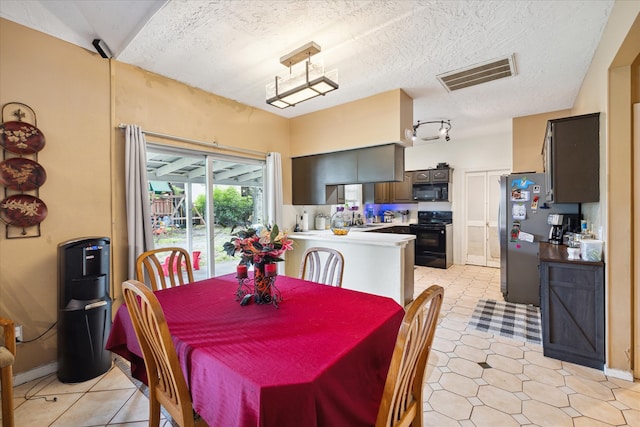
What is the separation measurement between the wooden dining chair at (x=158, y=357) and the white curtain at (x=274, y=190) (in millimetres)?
2559

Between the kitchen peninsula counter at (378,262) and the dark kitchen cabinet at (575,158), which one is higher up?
the dark kitchen cabinet at (575,158)

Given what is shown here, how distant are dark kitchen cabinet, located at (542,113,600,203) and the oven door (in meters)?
3.11

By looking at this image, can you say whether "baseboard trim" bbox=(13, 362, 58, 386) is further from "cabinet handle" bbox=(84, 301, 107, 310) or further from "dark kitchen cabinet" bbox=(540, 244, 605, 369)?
"dark kitchen cabinet" bbox=(540, 244, 605, 369)

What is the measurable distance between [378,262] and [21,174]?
10.8ft

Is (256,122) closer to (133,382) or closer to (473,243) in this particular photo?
(133,382)

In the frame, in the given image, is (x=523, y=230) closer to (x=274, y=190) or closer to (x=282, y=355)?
(x=274, y=190)

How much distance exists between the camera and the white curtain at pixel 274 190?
388 centimetres

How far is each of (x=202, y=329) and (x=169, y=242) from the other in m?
2.04

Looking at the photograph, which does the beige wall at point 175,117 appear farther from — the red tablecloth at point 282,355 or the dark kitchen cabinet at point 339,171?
the red tablecloth at point 282,355

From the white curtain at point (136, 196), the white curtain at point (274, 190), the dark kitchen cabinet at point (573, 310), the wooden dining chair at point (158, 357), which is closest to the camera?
the wooden dining chair at point (158, 357)

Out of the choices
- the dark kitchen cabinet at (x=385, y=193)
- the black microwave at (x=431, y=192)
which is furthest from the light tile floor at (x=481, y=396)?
the dark kitchen cabinet at (x=385, y=193)

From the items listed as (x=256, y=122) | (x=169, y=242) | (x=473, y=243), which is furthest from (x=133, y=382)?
(x=473, y=243)

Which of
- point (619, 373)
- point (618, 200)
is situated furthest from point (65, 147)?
point (619, 373)

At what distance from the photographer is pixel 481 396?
1997mm
